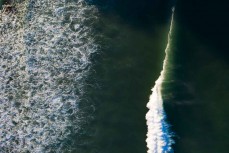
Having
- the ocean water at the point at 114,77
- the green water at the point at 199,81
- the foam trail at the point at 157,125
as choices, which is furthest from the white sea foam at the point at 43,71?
the green water at the point at 199,81

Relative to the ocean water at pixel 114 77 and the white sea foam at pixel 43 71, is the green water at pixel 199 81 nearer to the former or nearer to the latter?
the ocean water at pixel 114 77

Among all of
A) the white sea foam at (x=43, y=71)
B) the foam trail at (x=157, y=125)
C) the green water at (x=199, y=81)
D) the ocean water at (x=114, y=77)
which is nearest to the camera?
the foam trail at (x=157, y=125)

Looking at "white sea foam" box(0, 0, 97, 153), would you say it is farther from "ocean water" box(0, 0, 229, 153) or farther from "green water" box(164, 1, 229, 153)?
"green water" box(164, 1, 229, 153)

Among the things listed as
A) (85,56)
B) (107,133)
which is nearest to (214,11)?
(85,56)

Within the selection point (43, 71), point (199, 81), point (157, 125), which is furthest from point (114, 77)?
point (199, 81)

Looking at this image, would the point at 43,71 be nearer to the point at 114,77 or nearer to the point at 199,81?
the point at 114,77

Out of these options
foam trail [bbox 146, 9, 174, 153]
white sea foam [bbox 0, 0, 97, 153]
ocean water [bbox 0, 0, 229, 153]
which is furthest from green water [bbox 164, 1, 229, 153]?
white sea foam [bbox 0, 0, 97, 153]
